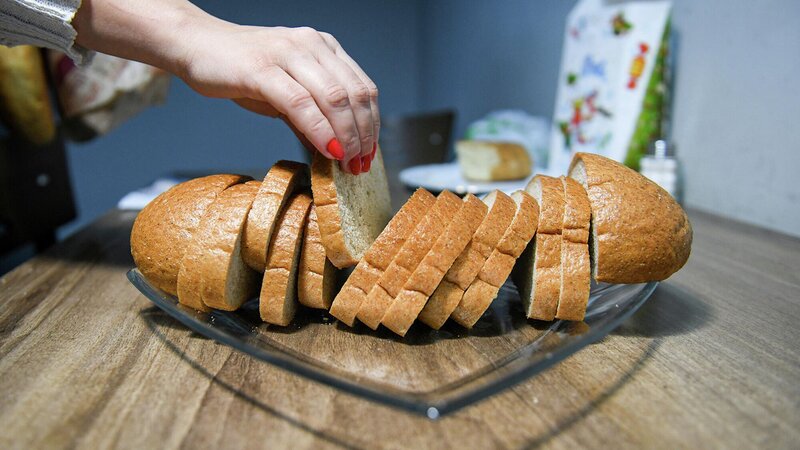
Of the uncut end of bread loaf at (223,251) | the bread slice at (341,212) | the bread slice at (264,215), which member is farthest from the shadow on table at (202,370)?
the bread slice at (341,212)

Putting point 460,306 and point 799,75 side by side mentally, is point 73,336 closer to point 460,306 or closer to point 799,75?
point 460,306

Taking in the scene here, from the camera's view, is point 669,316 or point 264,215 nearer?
point 264,215

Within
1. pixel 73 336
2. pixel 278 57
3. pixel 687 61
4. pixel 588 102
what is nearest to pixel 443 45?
pixel 588 102

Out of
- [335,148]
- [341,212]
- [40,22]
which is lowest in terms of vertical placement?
[341,212]

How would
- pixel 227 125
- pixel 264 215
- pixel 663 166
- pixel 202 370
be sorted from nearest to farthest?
pixel 202 370 < pixel 264 215 < pixel 663 166 < pixel 227 125

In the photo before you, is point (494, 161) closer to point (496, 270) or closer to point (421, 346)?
point (496, 270)

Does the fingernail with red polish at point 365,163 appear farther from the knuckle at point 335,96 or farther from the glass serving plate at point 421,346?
the glass serving plate at point 421,346

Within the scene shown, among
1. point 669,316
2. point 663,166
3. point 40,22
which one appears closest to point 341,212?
point 669,316

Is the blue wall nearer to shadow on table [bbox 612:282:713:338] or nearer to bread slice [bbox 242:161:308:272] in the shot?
bread slice [bbox 242:161:308:272]
